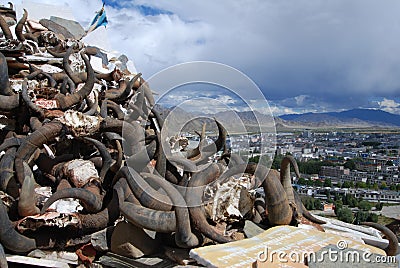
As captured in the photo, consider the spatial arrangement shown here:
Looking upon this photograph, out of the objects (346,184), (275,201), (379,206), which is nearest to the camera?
(275,201)

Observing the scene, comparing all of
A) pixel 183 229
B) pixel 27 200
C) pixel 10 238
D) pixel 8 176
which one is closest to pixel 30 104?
pixel 8 176

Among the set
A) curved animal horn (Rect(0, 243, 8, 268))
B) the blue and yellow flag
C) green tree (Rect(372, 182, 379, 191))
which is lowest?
green tree (Rect(372, 182, 379, 191))

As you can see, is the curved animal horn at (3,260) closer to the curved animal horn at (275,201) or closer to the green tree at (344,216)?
the curved animal horn at (275,201)

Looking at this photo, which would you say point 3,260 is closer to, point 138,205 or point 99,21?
point 138,205

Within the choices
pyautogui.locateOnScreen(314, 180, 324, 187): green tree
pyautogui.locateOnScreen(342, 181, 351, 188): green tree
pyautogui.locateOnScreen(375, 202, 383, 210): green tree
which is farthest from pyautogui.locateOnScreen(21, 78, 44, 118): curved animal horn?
pyautogui.locateOnScreen(342, 181, 351, 188): green tree

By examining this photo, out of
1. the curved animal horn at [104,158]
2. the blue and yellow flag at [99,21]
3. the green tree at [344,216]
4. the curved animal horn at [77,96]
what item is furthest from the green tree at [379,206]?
the curved animal horn at [104,158]

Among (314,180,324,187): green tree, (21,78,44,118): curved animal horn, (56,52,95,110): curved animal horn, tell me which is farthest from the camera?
(314,180,324,187): green tree

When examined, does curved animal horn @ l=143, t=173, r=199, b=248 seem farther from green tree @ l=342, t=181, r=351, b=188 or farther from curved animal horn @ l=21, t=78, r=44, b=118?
green tree @ l=342, t=181, r=351, b=188

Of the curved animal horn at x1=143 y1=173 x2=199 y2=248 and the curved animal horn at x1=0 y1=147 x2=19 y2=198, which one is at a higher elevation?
the curved animal horn at x1=0 y1=147 x2=19 y2=198

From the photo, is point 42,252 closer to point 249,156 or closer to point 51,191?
point 51,191

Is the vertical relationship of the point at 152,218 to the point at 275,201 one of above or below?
below

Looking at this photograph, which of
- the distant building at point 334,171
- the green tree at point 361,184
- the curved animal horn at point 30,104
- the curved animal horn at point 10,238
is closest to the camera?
the curved animal horn at point 10,238

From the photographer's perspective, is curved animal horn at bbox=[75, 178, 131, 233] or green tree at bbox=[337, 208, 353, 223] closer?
curved animal horn at bbox=[75, 178, 131, 233]

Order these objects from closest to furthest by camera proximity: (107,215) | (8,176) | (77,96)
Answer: (107,215) → (8,176) → (77,96)
